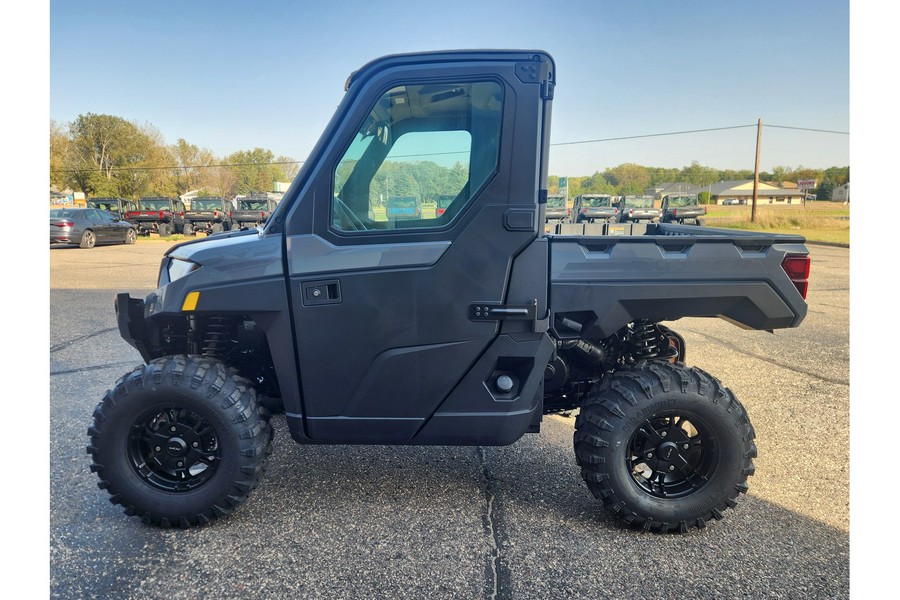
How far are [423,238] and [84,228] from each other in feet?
71.8

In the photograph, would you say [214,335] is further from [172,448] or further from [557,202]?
[557,202]

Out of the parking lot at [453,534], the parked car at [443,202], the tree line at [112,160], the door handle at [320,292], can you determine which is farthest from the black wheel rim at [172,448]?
the tree line at [112,160]

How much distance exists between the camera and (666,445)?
3018mm

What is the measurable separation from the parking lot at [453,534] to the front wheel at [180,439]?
0.51ft

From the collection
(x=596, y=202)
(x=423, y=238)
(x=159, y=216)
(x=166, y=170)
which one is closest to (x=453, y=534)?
(x=423, y=238)

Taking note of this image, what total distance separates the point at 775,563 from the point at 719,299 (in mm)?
1289

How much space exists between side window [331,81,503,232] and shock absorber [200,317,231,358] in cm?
96

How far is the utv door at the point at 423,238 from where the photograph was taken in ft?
9.14

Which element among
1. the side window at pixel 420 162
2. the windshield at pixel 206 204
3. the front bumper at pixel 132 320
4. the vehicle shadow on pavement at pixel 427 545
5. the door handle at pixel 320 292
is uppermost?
the windshield at pixel 206 204

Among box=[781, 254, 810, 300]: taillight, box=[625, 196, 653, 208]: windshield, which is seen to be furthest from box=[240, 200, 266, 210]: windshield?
box=[781, 254, 810, 300]: taillight

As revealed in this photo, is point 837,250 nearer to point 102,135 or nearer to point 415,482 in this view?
point 415,482

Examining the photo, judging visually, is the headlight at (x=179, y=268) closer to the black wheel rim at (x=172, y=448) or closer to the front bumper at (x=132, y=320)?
the front bumper at (x=132, y=320)

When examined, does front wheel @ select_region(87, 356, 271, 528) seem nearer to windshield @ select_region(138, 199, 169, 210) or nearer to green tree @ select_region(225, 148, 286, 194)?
windshield @ select_region(138, 199, 169, 210)

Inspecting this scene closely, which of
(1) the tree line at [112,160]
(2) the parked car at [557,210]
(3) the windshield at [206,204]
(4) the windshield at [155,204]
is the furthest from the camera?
(1) the tree line at [112,160]
